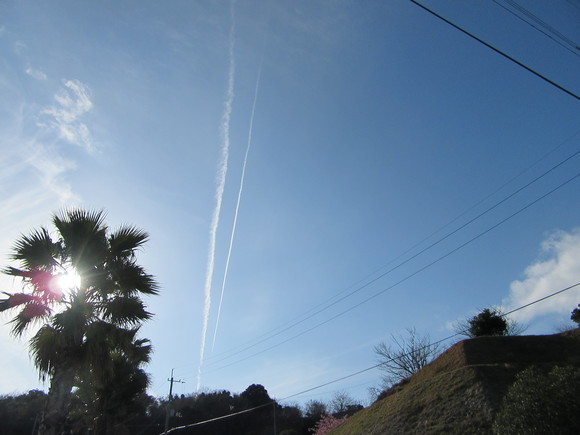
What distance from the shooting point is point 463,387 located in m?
18.3

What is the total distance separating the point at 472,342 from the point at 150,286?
20.4m

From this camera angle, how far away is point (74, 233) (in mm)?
9969

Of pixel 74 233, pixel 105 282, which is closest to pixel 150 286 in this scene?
pixel 105 282

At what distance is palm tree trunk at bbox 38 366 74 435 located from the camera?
26.7 feet

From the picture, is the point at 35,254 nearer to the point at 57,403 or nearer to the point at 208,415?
the point at 57,403

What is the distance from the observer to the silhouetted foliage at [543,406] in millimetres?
10078

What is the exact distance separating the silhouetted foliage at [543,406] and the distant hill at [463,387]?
14.9 feet

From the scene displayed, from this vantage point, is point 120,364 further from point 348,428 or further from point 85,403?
point 348,428

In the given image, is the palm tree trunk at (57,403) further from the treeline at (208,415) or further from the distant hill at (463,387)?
the treeline at (208,415)

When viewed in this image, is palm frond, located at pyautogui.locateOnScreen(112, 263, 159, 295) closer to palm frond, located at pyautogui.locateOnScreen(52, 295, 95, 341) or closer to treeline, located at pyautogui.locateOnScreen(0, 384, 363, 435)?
palm frond, located at pyautogui.locateOnScreen(52, 295, 95, 341)

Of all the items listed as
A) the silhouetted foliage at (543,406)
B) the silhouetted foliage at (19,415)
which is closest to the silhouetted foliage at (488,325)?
the silhouetted foliage at (543,406)

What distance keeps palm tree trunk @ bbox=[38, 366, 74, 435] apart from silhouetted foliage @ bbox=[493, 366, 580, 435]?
11.1 meters

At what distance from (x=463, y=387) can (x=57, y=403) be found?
16808 millimetres

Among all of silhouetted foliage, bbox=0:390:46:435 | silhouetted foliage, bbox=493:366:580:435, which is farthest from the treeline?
silhouetted foliage, bbox=493:366:580:435
